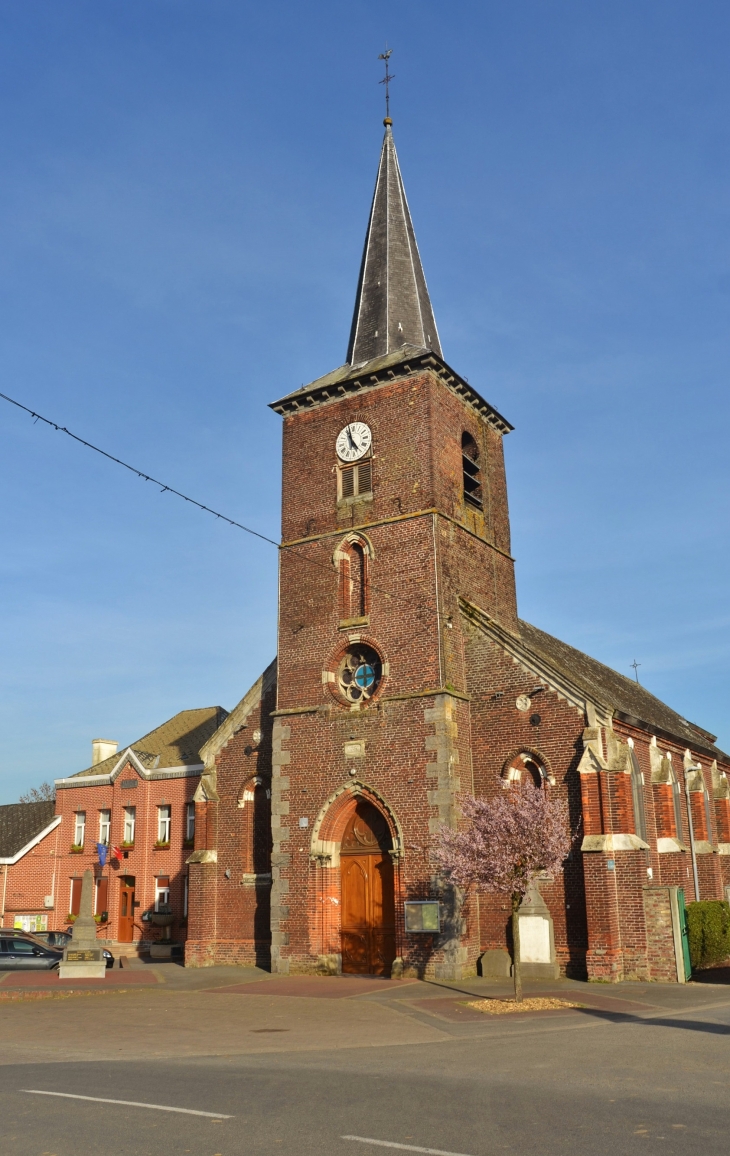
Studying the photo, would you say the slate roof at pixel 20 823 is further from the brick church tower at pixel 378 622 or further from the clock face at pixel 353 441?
the clock face at pixel 353 441

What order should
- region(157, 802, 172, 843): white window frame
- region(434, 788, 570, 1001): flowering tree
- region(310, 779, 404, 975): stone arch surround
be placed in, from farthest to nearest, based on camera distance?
1. region(157, 802, 172, 843): white window frame
2. region(310, 779, 404, 975): stone arch surround
3. region(434, 788, 570, 1001): flowering tree

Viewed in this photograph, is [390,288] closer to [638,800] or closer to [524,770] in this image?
[524,770]

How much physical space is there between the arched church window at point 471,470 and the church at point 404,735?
3.9 inches

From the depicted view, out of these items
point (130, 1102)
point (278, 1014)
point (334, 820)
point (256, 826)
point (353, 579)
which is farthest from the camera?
point (256, 826)

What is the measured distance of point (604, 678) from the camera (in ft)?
109

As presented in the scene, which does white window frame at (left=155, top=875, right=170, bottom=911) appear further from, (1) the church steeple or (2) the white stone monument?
(1) the church steeple

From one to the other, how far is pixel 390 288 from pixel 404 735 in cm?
1330

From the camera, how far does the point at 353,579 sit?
2514 cm

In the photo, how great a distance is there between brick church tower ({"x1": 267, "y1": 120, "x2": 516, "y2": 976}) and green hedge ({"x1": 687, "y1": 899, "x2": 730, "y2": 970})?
5223 millimetres

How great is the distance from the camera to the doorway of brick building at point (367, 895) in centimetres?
2241

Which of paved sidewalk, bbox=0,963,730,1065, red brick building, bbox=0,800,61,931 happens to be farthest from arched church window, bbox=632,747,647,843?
red brick building, bbox=0,800,61,931

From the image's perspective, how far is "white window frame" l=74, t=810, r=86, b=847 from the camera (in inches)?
1551

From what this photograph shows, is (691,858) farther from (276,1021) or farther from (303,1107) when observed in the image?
(303,1107)

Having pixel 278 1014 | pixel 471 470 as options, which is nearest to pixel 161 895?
pixel 471 470
